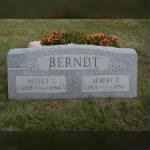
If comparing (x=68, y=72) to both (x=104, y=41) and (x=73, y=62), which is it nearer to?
(x=73, y=62)

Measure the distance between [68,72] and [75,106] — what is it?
0.31 metres

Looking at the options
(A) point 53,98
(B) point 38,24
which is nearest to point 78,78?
(A) point 53,98

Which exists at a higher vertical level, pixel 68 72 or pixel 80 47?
pixel 80 47

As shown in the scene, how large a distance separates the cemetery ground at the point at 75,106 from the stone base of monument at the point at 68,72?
0.08 m

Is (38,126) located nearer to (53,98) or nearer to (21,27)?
(53,98)

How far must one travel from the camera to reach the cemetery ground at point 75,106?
4.85 meters

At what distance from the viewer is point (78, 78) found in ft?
16.3

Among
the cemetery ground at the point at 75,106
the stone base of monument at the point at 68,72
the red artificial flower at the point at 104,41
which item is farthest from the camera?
the red artificial flower at the point at 104,41

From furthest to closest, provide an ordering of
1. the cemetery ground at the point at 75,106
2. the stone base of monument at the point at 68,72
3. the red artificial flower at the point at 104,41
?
the red artificial flower at the point at 104,41, the stone base of monument at the point at 68,72, the cemetery ground at the point at 75,106

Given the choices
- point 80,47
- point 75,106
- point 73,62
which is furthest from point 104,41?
point 75,106

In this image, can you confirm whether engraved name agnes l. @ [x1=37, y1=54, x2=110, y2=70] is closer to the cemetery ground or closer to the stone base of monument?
the stone base of monument

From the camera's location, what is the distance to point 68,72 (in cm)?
495

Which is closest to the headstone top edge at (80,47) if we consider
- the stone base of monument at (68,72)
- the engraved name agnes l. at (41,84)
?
the stone base of monument at (68,72)

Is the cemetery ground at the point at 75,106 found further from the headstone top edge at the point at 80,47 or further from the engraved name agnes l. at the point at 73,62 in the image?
the engraved name agnes l. at the point at 73,62
